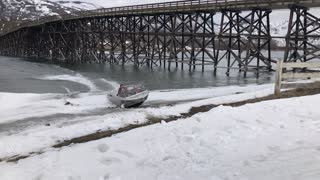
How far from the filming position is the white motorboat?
15672 millimetres

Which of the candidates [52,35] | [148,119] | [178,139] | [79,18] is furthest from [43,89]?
[52,35]

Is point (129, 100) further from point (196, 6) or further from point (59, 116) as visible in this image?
point (196, 6)

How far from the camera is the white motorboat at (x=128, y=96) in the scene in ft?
51.4

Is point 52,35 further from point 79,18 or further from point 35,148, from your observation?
point 35,148

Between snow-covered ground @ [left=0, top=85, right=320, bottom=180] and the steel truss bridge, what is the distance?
20067 mm

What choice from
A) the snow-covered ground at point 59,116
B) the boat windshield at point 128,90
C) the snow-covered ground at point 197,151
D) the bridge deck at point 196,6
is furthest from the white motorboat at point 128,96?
the bridge deck at point 196,6

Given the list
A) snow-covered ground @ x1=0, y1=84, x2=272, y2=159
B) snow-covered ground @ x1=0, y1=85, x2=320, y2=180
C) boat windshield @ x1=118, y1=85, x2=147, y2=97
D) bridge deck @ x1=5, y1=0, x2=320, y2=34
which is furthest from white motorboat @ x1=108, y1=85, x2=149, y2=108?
bridge deck @ x1=5, y1=0, x2=320, y2=34

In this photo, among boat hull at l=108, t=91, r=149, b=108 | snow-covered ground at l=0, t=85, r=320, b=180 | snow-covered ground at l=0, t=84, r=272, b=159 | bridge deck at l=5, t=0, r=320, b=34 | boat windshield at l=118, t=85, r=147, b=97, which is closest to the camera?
snow-covered ground at l=0, t=85, r=320, b=180

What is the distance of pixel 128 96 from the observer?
51.5ft

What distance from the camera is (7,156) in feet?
25.9

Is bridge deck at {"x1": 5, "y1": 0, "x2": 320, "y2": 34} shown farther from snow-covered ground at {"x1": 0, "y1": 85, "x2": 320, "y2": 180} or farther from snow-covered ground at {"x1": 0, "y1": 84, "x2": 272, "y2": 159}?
snow-covered ground at {"x1": 0, "y1": 85, "x2": 320, "y2": 180}

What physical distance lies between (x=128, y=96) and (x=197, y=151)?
9.04m

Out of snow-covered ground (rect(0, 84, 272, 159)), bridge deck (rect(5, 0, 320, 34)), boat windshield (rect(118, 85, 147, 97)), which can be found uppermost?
bridge deck (rect(5, 0, 320, 34))

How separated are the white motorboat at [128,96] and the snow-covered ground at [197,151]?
618 centimetres
